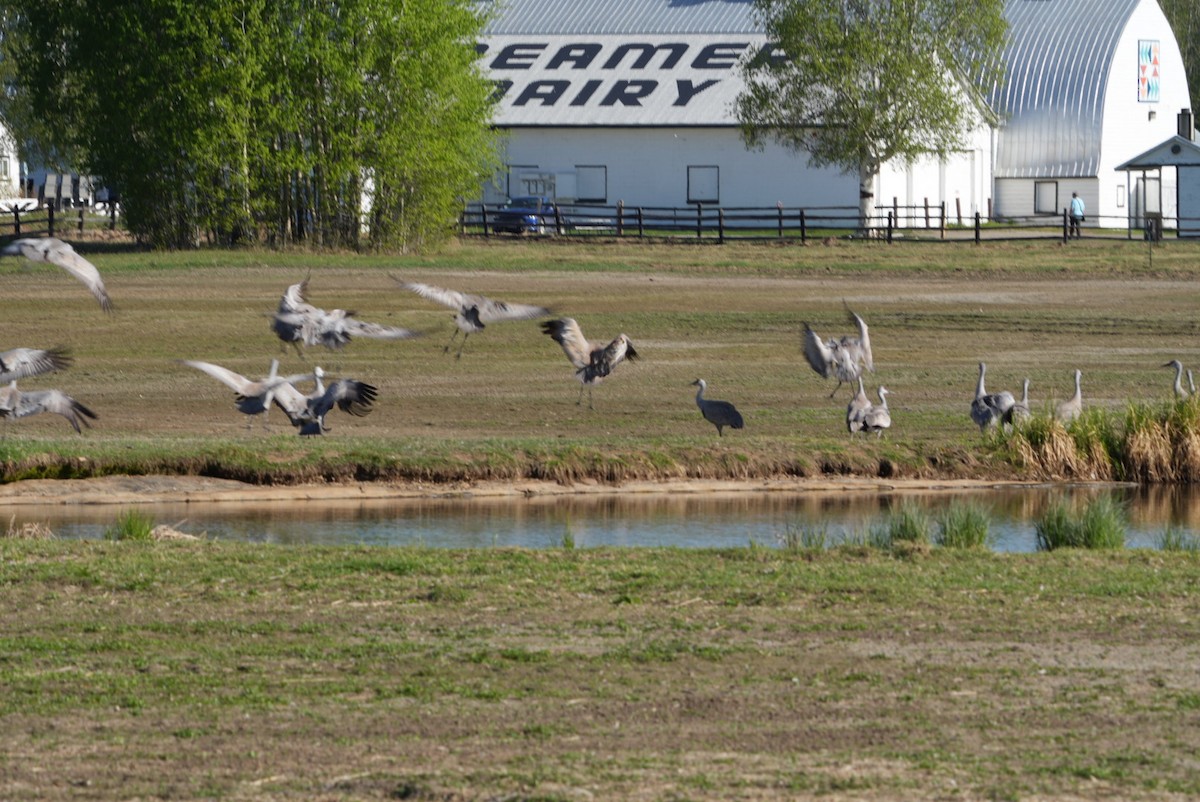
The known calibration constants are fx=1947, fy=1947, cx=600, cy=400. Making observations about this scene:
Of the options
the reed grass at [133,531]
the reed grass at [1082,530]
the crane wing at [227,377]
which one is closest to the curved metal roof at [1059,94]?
the crane wing at [227,377]

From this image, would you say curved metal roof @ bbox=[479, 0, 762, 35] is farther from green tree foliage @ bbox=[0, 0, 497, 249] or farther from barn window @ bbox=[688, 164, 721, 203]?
green tree foliage @ bbox=[0, 0, 497, 249]

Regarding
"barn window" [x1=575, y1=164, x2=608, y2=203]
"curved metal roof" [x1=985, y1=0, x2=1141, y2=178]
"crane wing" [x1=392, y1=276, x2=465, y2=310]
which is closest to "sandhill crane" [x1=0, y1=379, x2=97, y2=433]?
"crane wing" [x1=392, y1=276, x2=465, y2=310]

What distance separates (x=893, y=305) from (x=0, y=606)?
26.3 metres

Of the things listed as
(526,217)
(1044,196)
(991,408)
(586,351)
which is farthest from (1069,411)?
(1044,196)

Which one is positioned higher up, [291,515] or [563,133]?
[563,133]

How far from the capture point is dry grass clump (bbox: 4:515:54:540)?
14.4m

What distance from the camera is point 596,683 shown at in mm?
9234

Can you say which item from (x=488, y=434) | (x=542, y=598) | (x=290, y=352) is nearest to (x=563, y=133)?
(x=290, y=352)

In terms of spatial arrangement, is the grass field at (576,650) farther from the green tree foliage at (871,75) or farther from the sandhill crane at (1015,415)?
the green tree foliage at (871,75)

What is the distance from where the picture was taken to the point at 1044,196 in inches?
2758

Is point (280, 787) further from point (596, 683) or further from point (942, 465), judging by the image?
point (942, 465)

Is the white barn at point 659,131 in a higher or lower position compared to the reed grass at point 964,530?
higher

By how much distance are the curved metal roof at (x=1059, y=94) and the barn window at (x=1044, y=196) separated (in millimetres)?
594

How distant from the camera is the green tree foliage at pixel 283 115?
152ft
